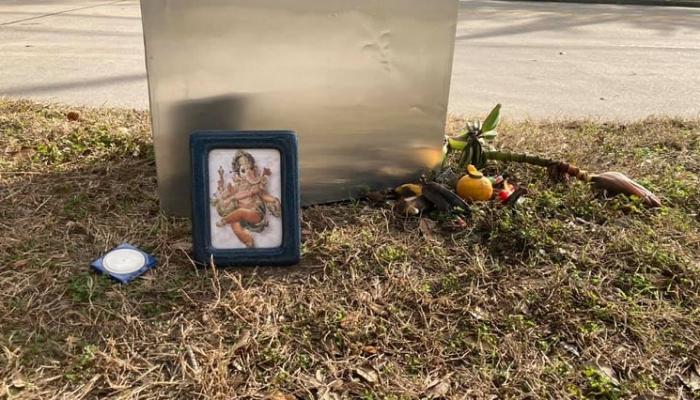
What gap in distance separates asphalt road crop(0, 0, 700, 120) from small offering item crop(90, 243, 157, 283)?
2.46m

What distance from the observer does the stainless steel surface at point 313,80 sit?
2488 millimetres

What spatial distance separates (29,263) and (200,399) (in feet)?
3.22

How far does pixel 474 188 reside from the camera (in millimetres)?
2861

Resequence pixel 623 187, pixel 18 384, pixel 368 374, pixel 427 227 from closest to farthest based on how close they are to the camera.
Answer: pixel 18 384 < pixel 368 374 < pixel 427 227 < pixel 623 187

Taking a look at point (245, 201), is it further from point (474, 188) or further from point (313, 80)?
point (474, 188)

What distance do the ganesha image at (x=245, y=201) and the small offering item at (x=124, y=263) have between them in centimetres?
27

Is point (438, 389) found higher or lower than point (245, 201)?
lower

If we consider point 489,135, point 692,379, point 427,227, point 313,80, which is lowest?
A: point 692,379

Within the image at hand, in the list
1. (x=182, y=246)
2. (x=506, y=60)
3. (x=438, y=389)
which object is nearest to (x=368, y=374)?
(x=438, y=389)

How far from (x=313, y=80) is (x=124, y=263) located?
1.05 metres

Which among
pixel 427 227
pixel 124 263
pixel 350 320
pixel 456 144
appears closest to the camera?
pixel 350 320

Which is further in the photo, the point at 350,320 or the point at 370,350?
the point at 350,320

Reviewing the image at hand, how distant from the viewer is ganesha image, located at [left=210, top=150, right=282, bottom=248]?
2418mm

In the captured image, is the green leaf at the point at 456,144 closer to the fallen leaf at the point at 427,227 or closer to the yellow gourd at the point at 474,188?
the yellow gourd at the point at 474,188
